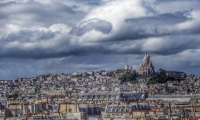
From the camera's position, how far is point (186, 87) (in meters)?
154

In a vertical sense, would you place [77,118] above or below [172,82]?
below

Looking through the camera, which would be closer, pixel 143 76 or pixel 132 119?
pixel 132 119

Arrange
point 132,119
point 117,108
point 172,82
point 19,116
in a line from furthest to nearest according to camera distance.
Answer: point 172,82 → point 117,108 → point 19,116 → point 132,119

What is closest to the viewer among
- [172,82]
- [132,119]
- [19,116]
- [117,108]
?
[132,119]

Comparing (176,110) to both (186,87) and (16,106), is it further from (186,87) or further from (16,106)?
(186,87)

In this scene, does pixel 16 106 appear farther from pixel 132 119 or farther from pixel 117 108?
pixel 132 119

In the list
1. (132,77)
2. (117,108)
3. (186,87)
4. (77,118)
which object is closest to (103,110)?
(117,108)

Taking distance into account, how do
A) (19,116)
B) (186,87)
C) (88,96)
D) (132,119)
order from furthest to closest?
(186,87) → (88,96) → (19,116) → (132,119)

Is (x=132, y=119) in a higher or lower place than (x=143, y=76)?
lower

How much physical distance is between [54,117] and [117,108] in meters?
12.9

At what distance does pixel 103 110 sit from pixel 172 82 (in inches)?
3524

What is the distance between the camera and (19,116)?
6475 centimetres

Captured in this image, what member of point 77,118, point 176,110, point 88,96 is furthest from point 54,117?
point 88,96

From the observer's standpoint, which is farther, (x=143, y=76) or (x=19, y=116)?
(x=143, y=76)
